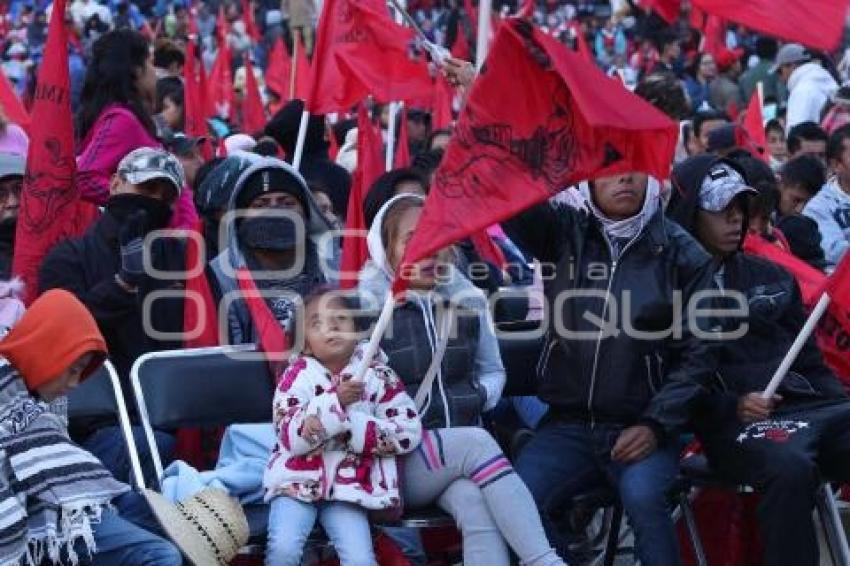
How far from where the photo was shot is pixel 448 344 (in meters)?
6.62

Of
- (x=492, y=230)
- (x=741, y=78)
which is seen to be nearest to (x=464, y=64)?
(x=492, y=230)

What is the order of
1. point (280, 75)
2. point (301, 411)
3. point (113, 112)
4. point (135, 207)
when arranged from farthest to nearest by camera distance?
point (280, 75) < point (113, 112) < point (135, 207) < point (301, 411)

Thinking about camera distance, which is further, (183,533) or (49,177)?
(49,177)

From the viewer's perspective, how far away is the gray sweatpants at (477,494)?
6.00 m

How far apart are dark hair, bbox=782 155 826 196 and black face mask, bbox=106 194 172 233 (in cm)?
425

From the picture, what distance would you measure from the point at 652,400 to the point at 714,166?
1.00 meters

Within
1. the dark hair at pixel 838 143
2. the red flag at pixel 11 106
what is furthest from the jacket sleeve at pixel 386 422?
the dark hair at pixel 838 143

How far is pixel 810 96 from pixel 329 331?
30.8 ft

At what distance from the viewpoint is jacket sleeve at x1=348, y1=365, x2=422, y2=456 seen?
19.7ft

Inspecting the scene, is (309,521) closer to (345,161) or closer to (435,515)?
(435,515)

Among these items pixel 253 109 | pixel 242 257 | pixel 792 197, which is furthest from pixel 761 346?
pixel 253 109

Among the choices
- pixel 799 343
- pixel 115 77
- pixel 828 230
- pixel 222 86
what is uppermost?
pixel 115 77

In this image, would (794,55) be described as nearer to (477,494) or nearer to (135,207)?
(135,207)

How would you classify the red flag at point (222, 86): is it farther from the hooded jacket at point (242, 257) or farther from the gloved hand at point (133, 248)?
the gloved hand at point (133, 248)
